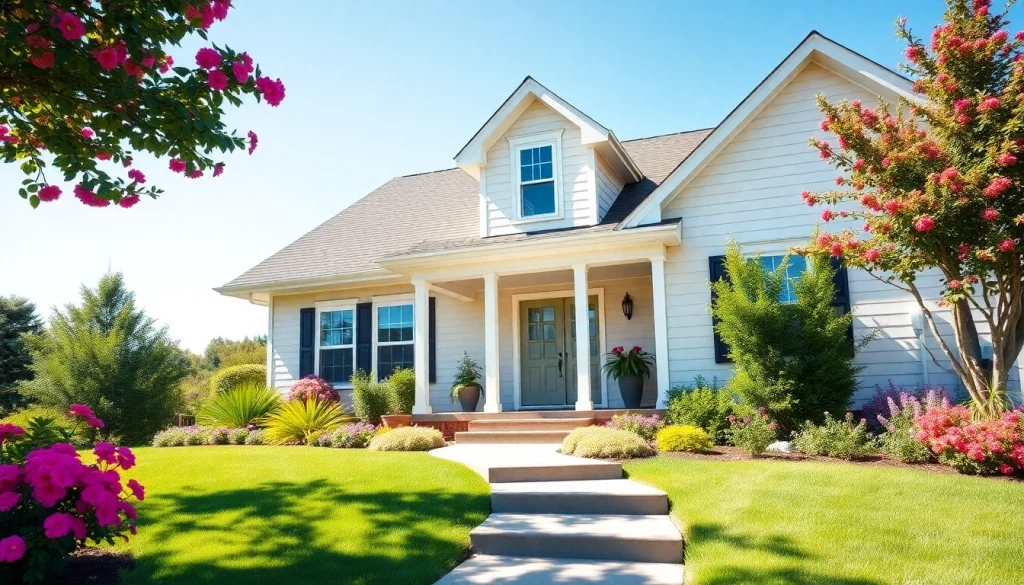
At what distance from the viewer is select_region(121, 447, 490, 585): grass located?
4465 millimetres

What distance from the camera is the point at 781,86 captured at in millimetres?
10078

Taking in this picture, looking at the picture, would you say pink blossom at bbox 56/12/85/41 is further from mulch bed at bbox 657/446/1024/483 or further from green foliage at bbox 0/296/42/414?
green foliage at bbox 0/296/42/414

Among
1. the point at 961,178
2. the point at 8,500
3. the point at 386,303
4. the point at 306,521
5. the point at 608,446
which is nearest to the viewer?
the point at 8,500

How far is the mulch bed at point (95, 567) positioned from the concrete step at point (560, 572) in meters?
2.18

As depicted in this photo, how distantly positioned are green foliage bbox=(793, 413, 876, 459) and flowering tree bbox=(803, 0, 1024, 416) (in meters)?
1.16

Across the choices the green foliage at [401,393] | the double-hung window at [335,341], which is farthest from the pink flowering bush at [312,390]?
the green foliage at [401,393]

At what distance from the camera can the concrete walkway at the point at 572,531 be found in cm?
450

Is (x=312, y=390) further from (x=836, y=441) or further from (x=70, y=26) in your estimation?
(x=70, y=26)

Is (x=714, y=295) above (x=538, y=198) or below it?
below

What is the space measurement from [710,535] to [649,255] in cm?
582

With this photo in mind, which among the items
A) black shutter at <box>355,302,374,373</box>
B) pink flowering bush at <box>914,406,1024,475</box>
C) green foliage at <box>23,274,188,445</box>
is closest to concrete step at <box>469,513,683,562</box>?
pink flowering bush at <box>914,406,1024,475</box>

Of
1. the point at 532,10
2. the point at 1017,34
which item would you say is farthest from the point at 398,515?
the point at 1017,34

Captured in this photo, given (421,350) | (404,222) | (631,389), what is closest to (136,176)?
(421,350)

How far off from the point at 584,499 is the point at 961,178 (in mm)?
4846
